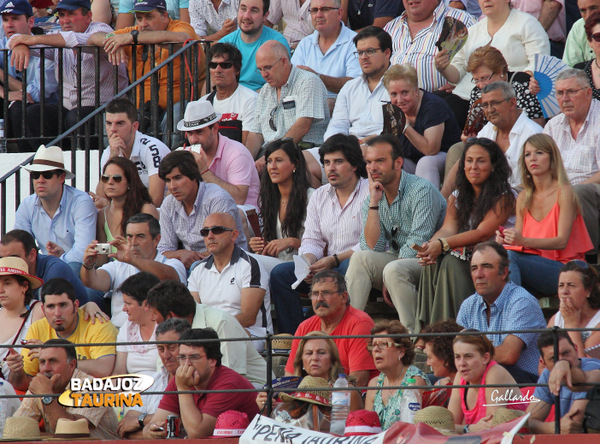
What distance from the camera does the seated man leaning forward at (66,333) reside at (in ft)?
27.7

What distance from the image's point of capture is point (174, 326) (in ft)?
26.0

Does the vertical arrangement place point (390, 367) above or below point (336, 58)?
below

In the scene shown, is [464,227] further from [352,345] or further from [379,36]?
[379,36]

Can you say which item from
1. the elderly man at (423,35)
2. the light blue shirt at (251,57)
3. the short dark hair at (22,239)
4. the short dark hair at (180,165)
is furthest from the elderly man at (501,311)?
the light blue shirt at (251,57)

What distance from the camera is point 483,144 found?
29.9 feet

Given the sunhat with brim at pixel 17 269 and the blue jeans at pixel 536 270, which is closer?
the blue jeans at pixel 536 270

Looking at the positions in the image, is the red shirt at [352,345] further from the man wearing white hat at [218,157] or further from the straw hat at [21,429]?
the man wearing white hat at [218,157]

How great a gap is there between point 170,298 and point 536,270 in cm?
266

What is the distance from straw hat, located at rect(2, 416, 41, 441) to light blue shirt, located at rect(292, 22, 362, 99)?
18.3 ft

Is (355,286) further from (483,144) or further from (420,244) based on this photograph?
(483,144)

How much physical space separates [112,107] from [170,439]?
4452 millimetres

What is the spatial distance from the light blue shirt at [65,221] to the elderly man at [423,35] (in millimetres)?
3500

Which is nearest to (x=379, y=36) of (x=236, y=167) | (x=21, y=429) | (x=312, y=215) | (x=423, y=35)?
(x=423, y=35)

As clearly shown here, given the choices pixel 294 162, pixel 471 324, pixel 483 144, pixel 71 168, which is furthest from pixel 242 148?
pixel 471 324
